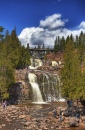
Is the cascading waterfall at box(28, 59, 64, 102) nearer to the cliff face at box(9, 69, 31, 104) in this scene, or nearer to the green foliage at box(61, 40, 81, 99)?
the cliff face at box(9, 69, 31, 104)

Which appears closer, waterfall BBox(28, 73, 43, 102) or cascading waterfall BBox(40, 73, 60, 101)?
waterfall BBox(28, 73, 43, 102)

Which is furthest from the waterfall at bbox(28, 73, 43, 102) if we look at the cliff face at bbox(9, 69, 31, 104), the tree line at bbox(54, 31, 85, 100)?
the tree line at bbox(54, 31, 85, 100)

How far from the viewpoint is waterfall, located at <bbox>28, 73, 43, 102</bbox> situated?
249ft

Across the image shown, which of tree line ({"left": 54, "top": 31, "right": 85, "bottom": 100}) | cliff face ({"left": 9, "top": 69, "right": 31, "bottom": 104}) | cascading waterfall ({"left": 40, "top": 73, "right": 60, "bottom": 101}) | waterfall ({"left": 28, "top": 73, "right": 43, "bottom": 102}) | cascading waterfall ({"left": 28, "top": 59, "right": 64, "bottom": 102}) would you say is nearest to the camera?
tree line ({"left": 54, "top": 31, "right": 85, "bottom": 100})

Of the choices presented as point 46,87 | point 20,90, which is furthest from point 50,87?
point 20,90

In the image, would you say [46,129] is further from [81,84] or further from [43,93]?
[43,93]

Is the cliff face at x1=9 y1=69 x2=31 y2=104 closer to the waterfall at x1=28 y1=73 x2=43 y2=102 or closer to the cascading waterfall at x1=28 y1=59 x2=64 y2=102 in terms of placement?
the waterfall at x1=28 y1=73 x2=43 y2=102

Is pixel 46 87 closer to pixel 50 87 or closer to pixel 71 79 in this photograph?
pixel 50 87

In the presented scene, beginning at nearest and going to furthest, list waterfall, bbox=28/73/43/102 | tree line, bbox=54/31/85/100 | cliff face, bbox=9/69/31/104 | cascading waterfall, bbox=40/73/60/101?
tree line, bbox=54/31/85/100 < cliff face, bbox=9/69/31/104 < waterfall, bbox=28/73/43/102 < cascading waterfall, bbox=40/73/60/101

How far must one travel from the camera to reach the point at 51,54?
196125 millimetres

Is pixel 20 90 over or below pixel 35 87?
below

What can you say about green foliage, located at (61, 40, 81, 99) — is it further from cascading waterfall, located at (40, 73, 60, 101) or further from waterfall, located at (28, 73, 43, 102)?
cascading waterfall, located at (40, 73, 60, 101)

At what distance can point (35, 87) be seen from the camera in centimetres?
7894

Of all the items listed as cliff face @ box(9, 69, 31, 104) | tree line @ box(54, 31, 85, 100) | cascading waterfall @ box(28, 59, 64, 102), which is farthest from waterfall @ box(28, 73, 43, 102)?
tree line @ box(54, 31, 85, 100)
